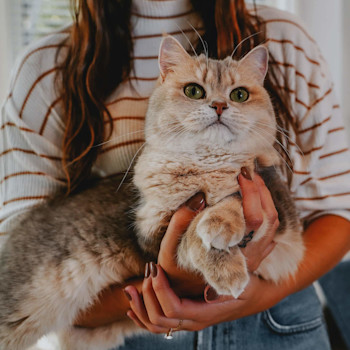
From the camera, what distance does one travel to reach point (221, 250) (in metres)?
0.80

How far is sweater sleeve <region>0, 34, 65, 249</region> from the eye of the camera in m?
1.13

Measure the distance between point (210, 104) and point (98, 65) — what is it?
417 mm

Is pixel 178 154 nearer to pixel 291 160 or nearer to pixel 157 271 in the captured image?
pixel 157 271

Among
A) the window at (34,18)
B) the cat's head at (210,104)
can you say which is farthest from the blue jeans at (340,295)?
the window at (34,18)

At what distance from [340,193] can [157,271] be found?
0.59 meters

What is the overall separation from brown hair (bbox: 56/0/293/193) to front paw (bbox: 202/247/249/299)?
0.47 m

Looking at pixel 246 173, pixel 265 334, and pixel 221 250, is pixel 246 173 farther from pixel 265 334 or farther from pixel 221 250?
pixel 265 334

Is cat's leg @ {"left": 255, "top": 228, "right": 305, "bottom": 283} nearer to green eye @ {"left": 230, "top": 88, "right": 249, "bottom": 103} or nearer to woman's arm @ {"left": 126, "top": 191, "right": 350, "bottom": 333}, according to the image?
woman's arm @ {"left": 126, "top": 191, "right": 350, "bottom": 333}

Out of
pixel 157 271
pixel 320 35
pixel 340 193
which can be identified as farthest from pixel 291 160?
pixel 320 35

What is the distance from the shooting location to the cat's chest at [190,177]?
907 mm

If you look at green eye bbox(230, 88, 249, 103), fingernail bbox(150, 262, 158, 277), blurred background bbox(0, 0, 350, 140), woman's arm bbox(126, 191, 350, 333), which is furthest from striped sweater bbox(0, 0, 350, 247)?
blurred background bbox(0, 0, 350, 140)

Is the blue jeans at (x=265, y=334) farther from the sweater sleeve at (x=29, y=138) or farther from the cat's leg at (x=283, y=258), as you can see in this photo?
the sweater sleeve at (x=29, y=138)

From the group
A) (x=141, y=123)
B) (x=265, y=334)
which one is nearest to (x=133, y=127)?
(x=141, y=123)

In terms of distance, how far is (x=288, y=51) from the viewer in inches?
45.1
